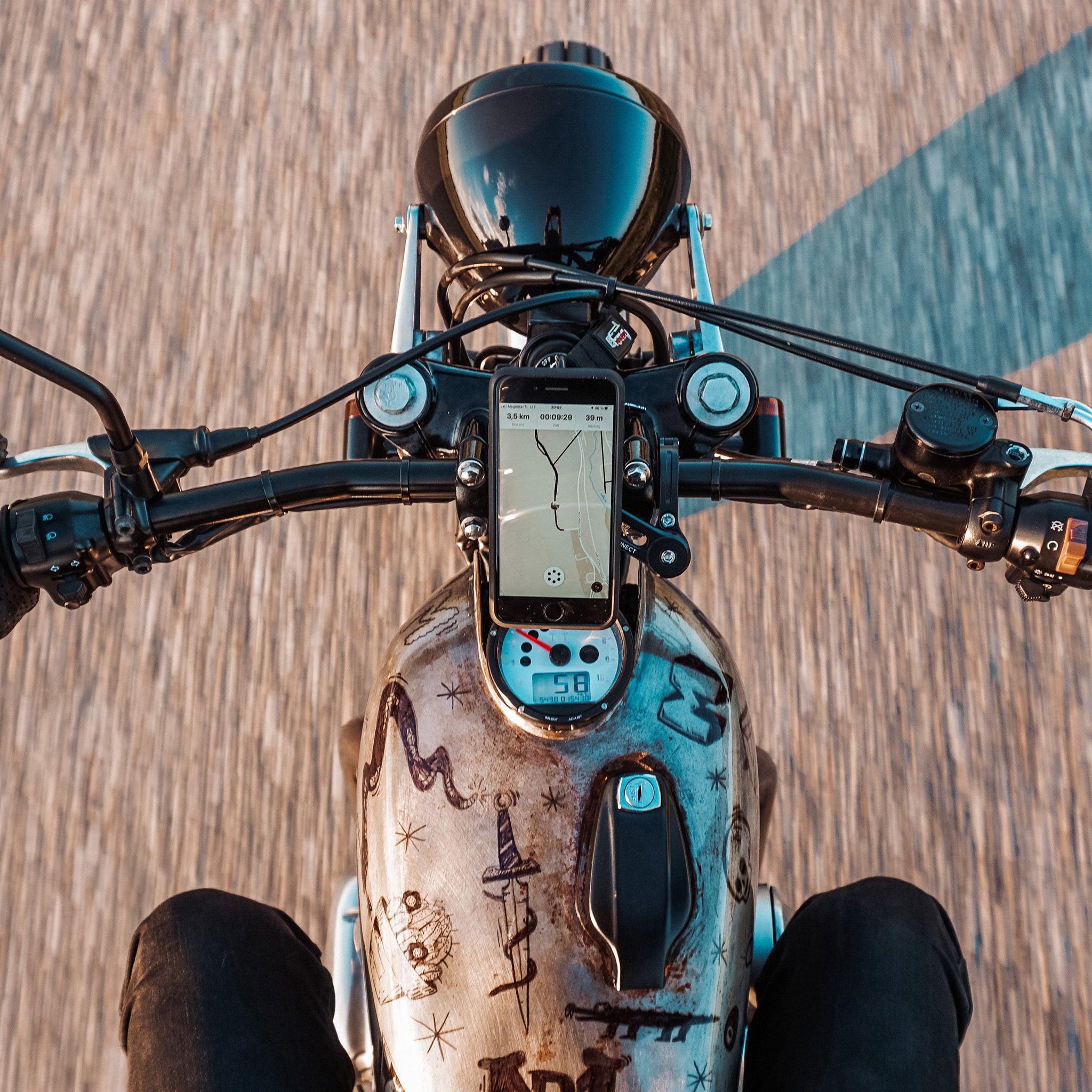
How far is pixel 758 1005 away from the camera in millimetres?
1008

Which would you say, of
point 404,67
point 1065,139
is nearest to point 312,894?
point 404,67

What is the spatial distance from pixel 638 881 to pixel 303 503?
1.46ft

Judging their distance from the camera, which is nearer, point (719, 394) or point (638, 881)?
point (638, 881)

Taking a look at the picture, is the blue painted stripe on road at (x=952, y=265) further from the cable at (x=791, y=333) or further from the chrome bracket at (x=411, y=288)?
the cable at (x=791, y=333)

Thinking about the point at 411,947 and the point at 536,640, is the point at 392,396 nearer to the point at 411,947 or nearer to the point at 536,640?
the point at 536,640

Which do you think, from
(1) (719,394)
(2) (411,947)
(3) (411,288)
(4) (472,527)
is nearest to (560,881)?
Answer: (2) (411,947)

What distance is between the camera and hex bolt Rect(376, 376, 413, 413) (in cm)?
94

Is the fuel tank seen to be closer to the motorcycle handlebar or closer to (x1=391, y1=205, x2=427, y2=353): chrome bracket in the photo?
the motorcycle handlebar

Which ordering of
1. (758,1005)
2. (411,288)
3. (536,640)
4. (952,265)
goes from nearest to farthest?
(536,640) < (758,1005) < (411,288) < (952,265)

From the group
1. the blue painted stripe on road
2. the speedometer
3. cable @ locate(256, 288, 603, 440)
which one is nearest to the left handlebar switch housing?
cable @ locate(256, 288, 603, 440)

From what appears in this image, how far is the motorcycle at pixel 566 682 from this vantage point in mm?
806

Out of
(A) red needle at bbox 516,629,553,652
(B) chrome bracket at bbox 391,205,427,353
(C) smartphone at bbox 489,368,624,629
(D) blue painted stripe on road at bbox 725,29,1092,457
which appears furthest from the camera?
(D) blue painted stripe on road at bbox 725,29,1092,457

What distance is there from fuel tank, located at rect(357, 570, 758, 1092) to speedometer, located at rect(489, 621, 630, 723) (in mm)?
17

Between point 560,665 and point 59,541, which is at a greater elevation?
point 59,541
